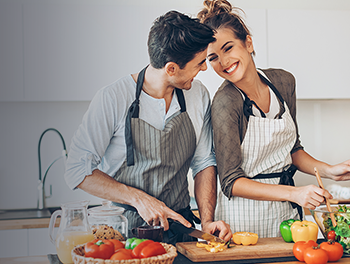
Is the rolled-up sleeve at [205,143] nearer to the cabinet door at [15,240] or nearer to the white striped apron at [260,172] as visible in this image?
the white striped apron at [260,172]

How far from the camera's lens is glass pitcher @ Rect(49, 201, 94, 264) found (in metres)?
0.98

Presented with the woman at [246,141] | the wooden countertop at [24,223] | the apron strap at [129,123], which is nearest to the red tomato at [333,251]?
the woman at [246,141]

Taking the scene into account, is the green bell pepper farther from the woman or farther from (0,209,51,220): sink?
(0,209,51,220): sink

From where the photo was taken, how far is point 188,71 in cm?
136

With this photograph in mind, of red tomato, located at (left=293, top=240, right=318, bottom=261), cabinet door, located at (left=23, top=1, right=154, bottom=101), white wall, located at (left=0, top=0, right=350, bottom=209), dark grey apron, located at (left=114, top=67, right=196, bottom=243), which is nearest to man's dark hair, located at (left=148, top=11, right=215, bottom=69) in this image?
dark grey apron, located at (left=114, top=67, right=196, bottom=243)

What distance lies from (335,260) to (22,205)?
2.37m

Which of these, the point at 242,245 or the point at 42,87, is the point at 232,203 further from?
the point at 42,87

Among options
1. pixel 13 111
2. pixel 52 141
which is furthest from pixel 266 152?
pixel 13 111

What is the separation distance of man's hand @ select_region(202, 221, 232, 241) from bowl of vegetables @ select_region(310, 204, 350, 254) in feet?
0.92

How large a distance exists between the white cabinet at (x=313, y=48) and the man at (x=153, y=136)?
144cm

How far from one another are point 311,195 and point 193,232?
42cm

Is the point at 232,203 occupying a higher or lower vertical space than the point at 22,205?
higher

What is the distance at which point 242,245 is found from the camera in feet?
3.84

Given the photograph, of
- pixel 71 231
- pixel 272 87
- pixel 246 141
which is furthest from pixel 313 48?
pixel 71 231
